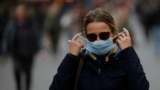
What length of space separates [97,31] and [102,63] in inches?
7.3

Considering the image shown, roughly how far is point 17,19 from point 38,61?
169cm

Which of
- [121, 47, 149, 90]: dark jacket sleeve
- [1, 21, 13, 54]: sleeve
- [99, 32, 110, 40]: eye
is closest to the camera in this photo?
[121, 47, 149, 90]: dark jacket sleeve

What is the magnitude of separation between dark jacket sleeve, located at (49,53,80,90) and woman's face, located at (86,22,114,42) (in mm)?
164

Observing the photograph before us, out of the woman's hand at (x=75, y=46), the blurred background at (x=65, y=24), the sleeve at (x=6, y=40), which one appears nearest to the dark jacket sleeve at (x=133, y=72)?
the woman's hand at (x=75, y=46)

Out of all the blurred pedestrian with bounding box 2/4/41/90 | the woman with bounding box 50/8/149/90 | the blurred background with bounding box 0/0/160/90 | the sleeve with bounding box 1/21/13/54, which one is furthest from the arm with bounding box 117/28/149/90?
the blurred background with bounding box 0/0/160/90

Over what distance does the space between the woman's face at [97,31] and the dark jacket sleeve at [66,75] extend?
16 cm

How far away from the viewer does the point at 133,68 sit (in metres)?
3.20

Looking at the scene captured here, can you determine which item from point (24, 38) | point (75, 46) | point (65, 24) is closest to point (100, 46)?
point (75, 46)

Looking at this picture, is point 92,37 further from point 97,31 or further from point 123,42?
point 123,42

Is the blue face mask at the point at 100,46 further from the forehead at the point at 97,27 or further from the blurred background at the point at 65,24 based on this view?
the blurred background at the point at 65,24

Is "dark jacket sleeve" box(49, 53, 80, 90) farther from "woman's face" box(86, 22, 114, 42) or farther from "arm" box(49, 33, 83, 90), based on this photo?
"woman's face" box(86, 22, 114, 42)

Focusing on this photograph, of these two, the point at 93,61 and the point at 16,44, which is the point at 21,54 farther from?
the point at 93,61

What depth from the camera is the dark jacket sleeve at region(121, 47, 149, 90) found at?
10.4 feet

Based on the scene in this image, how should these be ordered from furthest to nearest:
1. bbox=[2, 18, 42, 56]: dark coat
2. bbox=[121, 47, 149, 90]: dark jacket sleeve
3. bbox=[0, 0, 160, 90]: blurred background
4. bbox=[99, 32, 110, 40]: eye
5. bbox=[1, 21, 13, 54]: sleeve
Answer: bbox=[0, 0, 160, 90]: blurred background < bbox=[1, 21, 13, 54]: sleeve < bbox=[2, 18, 42, 56]: dark coat < bbox=[99, 32, 110, 40]: eye < bbox=[121, 47, 149, 90]: dark jacket sleeve
